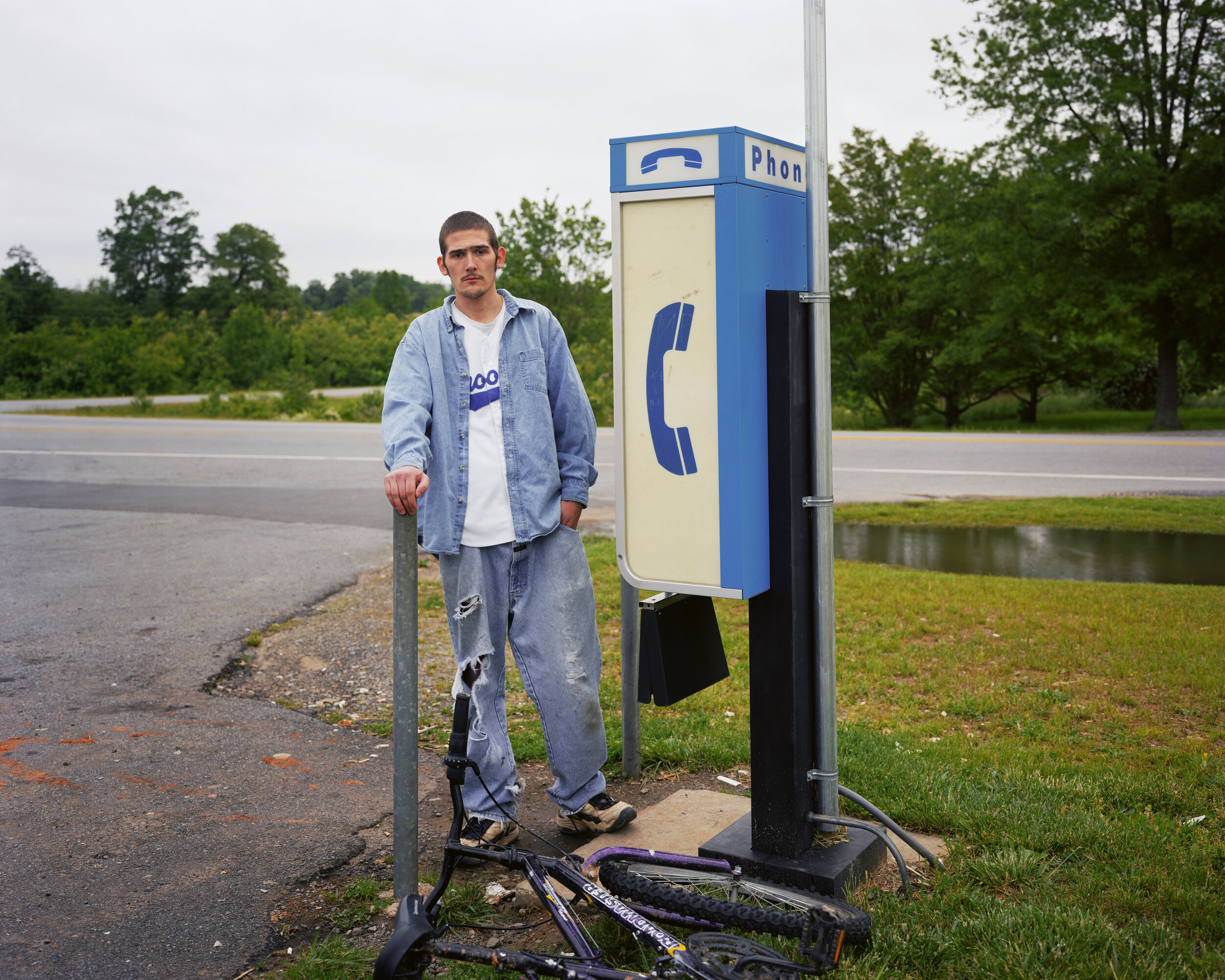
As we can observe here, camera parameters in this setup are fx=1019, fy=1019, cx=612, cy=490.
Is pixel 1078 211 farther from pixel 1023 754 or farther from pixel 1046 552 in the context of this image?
pixel 1023 754

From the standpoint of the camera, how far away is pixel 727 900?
2633mm

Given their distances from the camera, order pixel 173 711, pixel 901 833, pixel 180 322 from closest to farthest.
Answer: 1. pixel 901 833
2. pixel 173 711
3. pixel 180 322

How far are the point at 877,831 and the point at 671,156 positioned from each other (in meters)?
1.97

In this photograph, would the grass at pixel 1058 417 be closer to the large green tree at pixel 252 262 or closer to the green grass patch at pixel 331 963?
the green grass patch at pixel 331 963

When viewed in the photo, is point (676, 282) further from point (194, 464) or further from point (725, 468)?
point (194, 464)

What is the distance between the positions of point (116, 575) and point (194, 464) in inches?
324

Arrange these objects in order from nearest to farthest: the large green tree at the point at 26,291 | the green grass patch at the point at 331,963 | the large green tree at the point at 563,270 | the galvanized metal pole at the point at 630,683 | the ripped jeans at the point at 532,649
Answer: the green grass patch at the point at 331,963 < the ripped jeans at the point at 532,649 < the galvanized metal pole at the point at 630,683 < the large green tree at the point at 563,270 < the large green tree at the point at 26,291

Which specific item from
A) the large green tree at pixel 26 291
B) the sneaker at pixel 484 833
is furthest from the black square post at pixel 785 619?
the large green tree at pixel 26 291

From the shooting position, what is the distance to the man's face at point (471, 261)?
10.4 feet

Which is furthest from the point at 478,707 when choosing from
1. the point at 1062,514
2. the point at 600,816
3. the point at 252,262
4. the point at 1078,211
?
the point at 252,262

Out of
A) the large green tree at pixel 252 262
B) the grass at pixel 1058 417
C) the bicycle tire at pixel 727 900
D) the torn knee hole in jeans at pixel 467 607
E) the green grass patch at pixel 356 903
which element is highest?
the large green tree at pixel 252 262

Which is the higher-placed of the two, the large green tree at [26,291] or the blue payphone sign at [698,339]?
the large green tree at [26,291]

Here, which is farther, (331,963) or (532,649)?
(532,649)

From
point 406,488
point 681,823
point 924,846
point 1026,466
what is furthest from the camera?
point 1026,466
